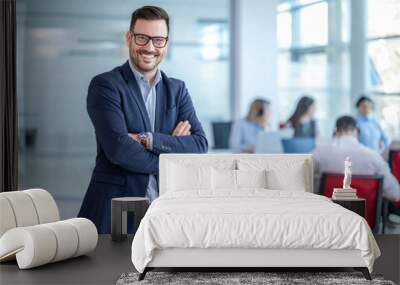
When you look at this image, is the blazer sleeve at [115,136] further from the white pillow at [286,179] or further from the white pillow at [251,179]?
the white pillow at [286,179]

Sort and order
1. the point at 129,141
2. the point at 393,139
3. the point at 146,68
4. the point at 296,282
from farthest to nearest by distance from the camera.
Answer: the point at 393,139
the point at 146,68
the point at 129,141
the point at 296,282

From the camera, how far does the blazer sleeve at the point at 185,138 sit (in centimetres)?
848

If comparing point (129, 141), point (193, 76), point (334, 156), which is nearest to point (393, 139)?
point (334, 156)

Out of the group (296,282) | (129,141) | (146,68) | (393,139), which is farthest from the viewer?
(393,139)

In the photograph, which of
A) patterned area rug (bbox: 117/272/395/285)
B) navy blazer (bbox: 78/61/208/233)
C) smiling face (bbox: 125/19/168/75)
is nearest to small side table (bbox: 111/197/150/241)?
navy blazer (bbox: 78/61/208/233)

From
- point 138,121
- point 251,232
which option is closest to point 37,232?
point 251,232

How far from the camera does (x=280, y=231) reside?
6.01 m

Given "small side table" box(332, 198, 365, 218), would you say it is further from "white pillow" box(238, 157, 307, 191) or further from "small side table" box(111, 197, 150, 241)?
"small side table" box(111, 197, 150, 241)

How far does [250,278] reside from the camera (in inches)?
238

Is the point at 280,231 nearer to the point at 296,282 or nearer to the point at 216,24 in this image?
the point at 296,282

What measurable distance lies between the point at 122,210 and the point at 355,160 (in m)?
2.88

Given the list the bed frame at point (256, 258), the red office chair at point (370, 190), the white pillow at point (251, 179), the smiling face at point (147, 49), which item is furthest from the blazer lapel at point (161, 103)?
the bed frame at point (256, 258)

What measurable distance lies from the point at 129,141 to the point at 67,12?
208cm

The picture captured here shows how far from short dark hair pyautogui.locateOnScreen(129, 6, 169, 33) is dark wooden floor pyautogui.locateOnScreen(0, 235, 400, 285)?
2.82m
